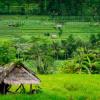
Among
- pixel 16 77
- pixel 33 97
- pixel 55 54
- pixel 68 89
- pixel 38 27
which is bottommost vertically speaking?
pixel 55 54

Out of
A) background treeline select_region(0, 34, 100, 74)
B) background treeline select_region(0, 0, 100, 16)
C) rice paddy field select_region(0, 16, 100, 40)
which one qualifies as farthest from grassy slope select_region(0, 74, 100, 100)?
background treeline select_region(0, 0, 100, 16)

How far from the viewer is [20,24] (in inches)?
1641

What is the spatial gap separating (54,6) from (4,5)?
16.9 ft

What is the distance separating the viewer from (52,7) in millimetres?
49156

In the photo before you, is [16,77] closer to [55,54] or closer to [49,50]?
[49,50]

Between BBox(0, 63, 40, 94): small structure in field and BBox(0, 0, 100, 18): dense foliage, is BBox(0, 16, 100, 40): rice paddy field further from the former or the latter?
BBox(0, 63, 40, 94): small structure in field

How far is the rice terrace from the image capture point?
57.1ft

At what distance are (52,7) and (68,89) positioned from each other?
102ft

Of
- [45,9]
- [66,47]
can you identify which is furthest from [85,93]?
[45,9]

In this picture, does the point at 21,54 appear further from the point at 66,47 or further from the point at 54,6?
the point at 54,6

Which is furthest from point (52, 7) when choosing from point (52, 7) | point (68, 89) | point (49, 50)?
point (68, 89)

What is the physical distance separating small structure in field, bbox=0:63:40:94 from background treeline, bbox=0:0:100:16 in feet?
91.8

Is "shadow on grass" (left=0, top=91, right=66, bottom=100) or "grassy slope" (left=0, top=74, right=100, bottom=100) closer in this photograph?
"shadow on grass" (left=0, top=91, right=66, bottom=100)

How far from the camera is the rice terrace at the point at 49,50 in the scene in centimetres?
1739
